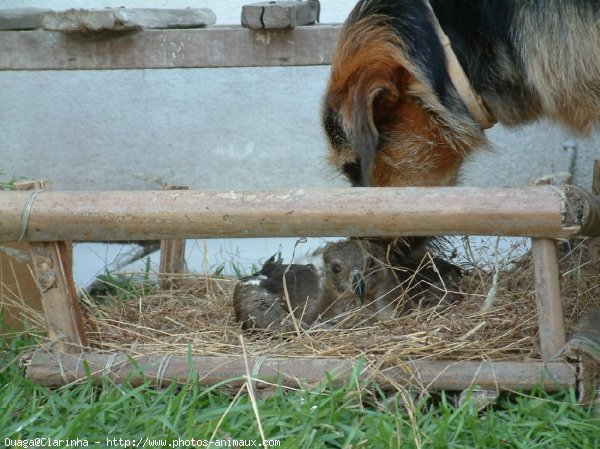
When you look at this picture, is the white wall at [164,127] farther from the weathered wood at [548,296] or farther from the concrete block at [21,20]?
the weathered wood at [548,296]

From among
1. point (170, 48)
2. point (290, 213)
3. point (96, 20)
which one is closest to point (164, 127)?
point (170, 48)

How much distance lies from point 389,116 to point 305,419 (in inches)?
56.9

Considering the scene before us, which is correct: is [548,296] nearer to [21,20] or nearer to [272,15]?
[272,15]

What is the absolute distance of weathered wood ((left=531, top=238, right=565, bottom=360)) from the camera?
3.17 meters

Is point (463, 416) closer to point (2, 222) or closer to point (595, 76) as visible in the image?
point (595, 76)

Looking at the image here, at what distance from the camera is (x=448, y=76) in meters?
3.71

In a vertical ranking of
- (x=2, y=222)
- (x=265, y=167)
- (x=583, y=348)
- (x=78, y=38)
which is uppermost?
(x=78, y=38)

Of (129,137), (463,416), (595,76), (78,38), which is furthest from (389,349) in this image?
(129,137)

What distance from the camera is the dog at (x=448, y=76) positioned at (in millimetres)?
3641

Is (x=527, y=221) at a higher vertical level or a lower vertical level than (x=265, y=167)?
higher

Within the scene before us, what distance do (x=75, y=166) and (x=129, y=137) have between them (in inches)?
18.3

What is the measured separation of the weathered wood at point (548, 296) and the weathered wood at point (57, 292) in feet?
5.90

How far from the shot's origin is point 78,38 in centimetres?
471

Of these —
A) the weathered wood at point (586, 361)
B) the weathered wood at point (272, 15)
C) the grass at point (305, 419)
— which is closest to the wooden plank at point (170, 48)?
the weathered wood at point (272, 15)
